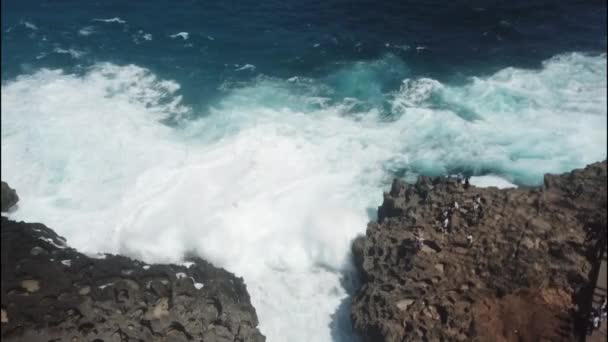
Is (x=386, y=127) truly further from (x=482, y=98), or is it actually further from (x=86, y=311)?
(x=86, y=311)

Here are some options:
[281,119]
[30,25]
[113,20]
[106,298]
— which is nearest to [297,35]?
[281,119]

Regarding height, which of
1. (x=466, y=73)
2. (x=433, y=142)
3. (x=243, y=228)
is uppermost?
(x=466, y=73)

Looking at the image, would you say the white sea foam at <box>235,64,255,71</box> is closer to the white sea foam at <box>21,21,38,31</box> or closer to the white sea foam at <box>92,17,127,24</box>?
the white sea foam at <box>92,17,127,24</box>

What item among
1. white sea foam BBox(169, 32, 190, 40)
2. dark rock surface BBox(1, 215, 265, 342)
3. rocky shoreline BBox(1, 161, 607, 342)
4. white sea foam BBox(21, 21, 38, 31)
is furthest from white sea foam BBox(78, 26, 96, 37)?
dark rock surface BBox(1, 215, 265, 342)

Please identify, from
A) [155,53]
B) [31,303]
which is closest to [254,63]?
[155,53]

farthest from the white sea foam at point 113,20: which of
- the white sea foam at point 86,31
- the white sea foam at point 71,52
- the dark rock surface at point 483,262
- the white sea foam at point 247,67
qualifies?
the dark rock surface at point 483,262

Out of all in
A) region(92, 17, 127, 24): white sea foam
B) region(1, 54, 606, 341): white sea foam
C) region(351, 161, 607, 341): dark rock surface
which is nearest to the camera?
region(351, 161, 607, 341): dark rock surface
